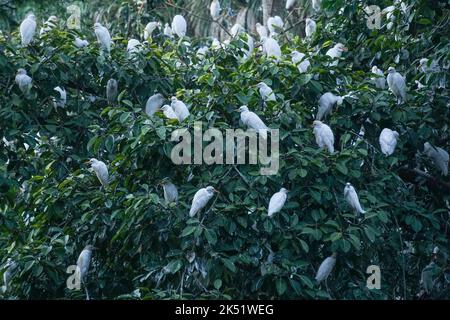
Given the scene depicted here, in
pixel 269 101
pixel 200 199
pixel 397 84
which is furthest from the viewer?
pixel 397 84

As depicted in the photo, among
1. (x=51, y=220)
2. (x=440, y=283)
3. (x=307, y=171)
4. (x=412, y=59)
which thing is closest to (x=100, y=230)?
(x=51, y=220)

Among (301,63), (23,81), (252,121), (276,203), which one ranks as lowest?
(276,203)

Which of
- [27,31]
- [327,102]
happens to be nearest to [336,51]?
[327,102]

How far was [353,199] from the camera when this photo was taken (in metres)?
4.52

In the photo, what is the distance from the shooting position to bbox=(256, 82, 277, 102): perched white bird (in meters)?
4.94

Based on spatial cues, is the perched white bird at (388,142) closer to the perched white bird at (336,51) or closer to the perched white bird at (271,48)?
the perched white bird at (336,51)

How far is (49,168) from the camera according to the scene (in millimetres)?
5164

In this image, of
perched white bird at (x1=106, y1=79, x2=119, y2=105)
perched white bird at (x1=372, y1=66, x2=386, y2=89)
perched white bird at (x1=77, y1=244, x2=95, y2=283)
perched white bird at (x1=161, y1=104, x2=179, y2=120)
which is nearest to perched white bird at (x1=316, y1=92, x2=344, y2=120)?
perched white bird at (x1=372, y1=66, x2=386, y2=89)

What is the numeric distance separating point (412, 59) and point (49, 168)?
200cm

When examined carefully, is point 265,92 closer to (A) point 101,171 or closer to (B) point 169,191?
(B) point 169,191

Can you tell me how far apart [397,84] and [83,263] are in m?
1.75

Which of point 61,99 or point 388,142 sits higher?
point 61,99

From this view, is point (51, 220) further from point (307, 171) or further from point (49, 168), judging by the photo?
point (307, 171)

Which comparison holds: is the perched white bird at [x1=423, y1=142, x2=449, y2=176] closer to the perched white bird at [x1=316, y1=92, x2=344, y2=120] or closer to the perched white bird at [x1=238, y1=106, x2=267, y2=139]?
the perched white bird at [x1=316, y1=92, x2=344, y2=120]
